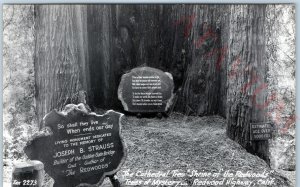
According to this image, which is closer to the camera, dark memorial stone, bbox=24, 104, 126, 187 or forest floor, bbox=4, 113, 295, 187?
dark memorial stone, bbox=24, 104, 126, 187

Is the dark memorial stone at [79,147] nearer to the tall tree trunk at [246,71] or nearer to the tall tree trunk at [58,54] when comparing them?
the tall tree trunk at [58,54]

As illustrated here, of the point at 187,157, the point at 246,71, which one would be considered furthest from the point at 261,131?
the point at 187,157

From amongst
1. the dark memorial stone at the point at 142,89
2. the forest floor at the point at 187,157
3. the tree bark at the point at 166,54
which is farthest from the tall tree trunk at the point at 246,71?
the dark memorial stone at the point at 142,89

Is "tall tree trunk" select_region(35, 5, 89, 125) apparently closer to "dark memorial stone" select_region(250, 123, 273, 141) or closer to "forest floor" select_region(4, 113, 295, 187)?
"forest floor" select_region(4, 113, 295, 187)

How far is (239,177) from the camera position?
493 cm

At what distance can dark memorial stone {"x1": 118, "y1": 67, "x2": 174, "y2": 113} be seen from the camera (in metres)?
4.93

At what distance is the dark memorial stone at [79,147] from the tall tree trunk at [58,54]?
376mm

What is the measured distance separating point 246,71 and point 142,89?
117cm

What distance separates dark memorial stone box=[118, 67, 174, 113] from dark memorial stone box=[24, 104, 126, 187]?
15.6 inches

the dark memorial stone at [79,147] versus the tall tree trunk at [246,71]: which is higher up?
the tall tree trunk at [246,71]

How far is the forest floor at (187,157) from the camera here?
4.89 m

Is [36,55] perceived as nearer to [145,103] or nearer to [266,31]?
[145,103]

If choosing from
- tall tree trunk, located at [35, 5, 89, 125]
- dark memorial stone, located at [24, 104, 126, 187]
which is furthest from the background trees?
dark memorial stone, located at [24, 104, 126, 187]

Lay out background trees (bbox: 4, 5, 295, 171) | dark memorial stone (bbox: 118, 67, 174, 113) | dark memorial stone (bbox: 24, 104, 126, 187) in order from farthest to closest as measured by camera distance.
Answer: dark memorial stone (bbox: 118, 67, 174, 113) → background trees (bbox: 4, 5, 295, 171) → dark memorial stone (bbox: 24, 104, 126, 187)
